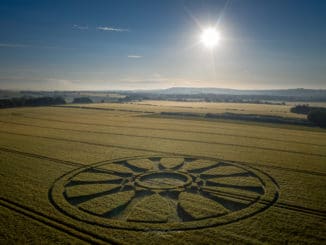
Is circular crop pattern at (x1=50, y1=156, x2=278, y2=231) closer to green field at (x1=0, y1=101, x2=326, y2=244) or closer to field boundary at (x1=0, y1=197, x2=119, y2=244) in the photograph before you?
green field at (x1=0, y1=101, x2=326, y2=244)

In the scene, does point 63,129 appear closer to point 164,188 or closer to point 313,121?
point 164,188

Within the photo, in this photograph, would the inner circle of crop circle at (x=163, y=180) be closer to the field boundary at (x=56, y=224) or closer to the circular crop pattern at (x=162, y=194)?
the circular crop pattern at (x=162, y=194)

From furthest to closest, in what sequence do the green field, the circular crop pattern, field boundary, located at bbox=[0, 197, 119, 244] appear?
the circular crop pattern
the green field
field boundary, located at bbox=[0, 197, 119, 244]

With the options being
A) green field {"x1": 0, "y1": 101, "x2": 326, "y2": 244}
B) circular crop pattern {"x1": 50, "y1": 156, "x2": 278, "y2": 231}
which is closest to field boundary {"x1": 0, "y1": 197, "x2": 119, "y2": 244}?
green field {"x1": 0, "y1": 101, "x2": 326, "y2": 244}

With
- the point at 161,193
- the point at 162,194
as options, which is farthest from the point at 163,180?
the point at 162,194

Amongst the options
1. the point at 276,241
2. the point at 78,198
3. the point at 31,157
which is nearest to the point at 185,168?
the point at 78,198

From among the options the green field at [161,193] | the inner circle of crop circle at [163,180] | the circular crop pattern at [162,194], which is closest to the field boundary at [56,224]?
the green field at [161,193]
